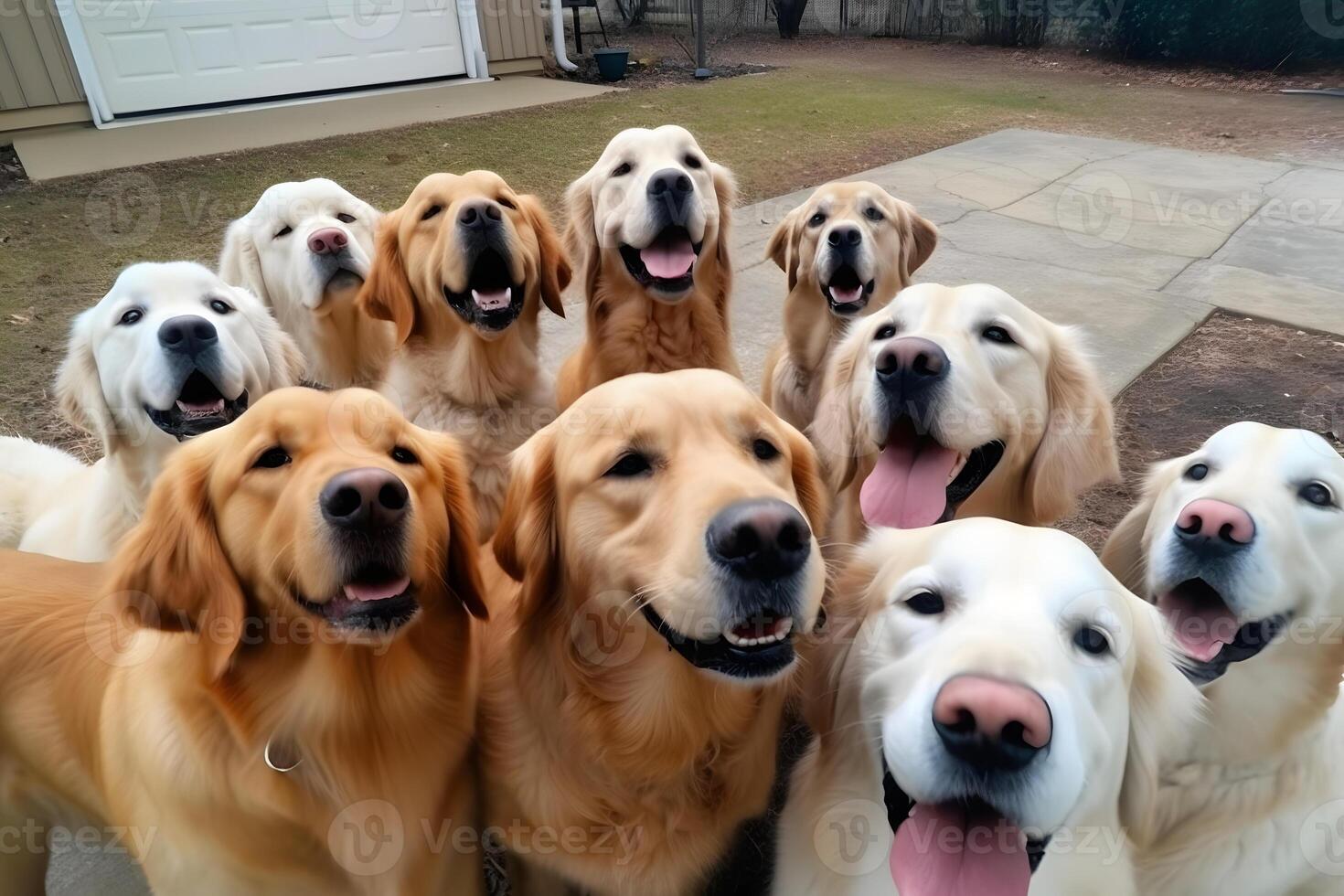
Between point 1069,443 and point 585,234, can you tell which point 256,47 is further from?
point 1069,443

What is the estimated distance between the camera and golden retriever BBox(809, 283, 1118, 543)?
248 cm

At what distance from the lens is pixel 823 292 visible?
3.91 metres

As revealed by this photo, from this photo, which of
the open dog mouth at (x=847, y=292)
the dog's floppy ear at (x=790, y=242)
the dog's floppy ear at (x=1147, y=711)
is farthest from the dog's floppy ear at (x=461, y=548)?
the dog's floppy ear at (x=790, y=242)

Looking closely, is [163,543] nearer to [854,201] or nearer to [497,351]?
[497,351]

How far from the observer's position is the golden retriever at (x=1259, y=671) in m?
1.99

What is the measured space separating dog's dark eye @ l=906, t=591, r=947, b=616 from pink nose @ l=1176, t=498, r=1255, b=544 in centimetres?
82

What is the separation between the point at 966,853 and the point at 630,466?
41.1 inches

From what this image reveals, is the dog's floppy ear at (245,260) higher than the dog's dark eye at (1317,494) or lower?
higher

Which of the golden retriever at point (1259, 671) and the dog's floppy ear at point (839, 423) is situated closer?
the golden retriever at point (1259, 671)

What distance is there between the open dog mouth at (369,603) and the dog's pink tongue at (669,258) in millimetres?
2168

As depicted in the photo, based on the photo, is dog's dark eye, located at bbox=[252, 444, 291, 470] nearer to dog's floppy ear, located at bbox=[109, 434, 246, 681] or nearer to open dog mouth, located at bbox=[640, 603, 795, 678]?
dog's floppy ear, located at bbox=[109, 434, 246, 681]

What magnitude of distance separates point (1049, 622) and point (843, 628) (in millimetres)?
509

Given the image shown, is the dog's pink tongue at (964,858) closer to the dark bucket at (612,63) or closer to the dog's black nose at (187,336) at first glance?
the dog's black nose at (187,336)

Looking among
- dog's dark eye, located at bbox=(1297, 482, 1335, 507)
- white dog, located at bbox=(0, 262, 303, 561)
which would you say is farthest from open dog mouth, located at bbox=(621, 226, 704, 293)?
dog's dark eye, located at bbox=(1297, 482, 1335, 507)
